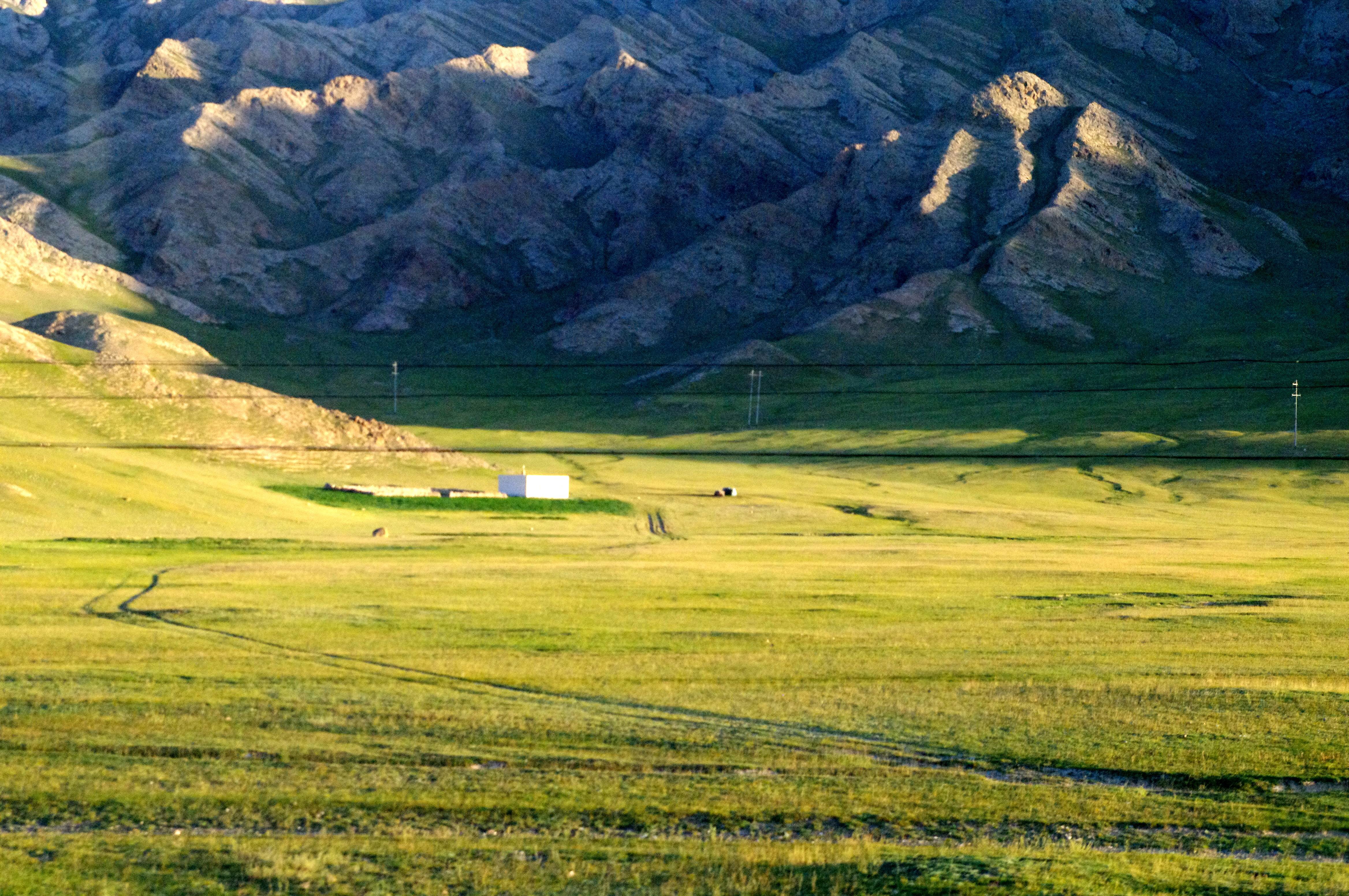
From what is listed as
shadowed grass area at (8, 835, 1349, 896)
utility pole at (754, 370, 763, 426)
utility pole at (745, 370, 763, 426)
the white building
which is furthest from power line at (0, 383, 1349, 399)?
shadowed grass area at (8, 835, 1349, 896)

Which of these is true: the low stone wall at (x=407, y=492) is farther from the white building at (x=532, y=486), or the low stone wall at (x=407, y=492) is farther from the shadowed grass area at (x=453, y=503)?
the white building at (x=532, y=486)

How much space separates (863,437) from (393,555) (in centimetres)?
9438

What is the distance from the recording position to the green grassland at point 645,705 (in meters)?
20.6

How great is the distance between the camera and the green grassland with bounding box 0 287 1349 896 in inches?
810

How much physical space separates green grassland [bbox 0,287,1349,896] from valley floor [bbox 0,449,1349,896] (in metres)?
0.11

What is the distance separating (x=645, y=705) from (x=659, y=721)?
165 cm

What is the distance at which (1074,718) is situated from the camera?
99.6 ft

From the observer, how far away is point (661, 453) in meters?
41.2

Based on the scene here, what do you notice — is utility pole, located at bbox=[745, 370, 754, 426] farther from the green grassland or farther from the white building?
the green grassland

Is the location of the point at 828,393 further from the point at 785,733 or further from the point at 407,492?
the point at 785,733

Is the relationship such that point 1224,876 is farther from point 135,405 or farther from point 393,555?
point 135,405

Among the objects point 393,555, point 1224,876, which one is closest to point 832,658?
point 1224,876

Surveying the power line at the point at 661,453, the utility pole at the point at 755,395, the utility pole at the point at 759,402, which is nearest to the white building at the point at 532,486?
the power line at the point at 661,453

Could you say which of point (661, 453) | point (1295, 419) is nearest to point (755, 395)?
point (1295, 419)
